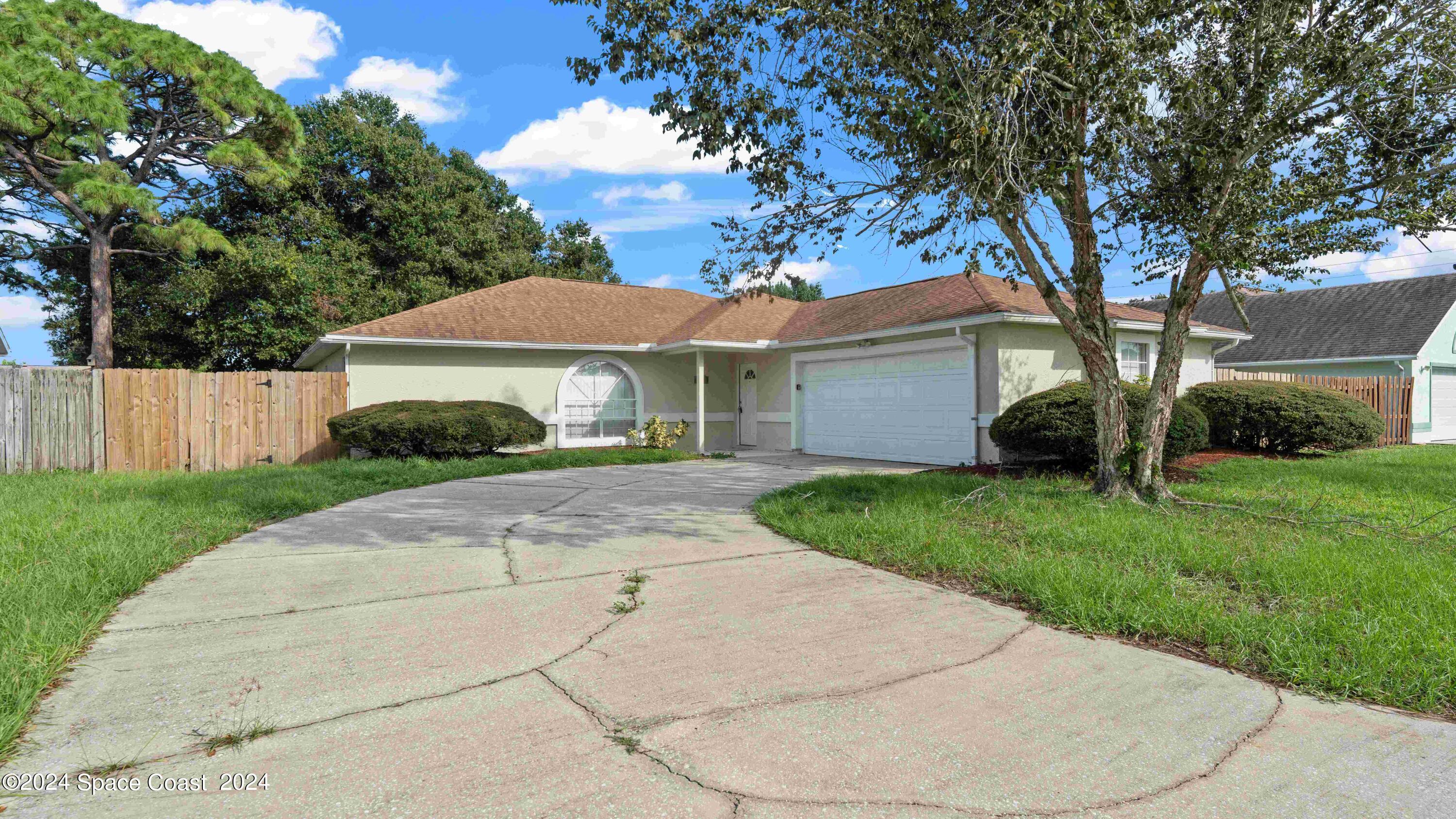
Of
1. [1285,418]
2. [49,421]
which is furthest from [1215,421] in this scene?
[49,421]

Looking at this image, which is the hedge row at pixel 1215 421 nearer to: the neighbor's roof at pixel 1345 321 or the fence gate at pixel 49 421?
the neighbor's roof at pixel 1345 321

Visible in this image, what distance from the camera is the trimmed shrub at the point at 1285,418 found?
13.4 meters

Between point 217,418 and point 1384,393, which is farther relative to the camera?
point 1384,393

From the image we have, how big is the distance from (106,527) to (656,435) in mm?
10875

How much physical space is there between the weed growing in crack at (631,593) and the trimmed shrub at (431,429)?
9021 mm

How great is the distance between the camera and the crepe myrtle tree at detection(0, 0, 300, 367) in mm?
17906

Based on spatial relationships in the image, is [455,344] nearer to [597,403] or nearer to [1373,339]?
[597,403]

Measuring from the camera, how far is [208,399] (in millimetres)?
13445

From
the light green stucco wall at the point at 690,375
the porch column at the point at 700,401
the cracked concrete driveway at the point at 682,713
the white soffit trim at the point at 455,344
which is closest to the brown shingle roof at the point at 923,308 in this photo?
the light green stucco wall at the point at 690,375

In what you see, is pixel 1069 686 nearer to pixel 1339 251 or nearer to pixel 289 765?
pixel 289 765

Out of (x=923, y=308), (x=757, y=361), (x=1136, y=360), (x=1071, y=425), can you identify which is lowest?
(x=1071, y=425)

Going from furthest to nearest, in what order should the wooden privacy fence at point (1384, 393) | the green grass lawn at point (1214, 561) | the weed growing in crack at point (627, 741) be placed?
the wooden privacy fence at point (1384, 393)
the green grass lawn at point (1214, 561)
the weed growing in crack at point (627, 741)

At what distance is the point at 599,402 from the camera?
17047 millimetres

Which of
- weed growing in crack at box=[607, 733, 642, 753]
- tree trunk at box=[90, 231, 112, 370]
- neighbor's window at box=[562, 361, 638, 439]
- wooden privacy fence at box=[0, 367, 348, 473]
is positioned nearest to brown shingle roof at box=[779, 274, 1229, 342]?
neighbor's window at box=[562, 361, 638, 439]
